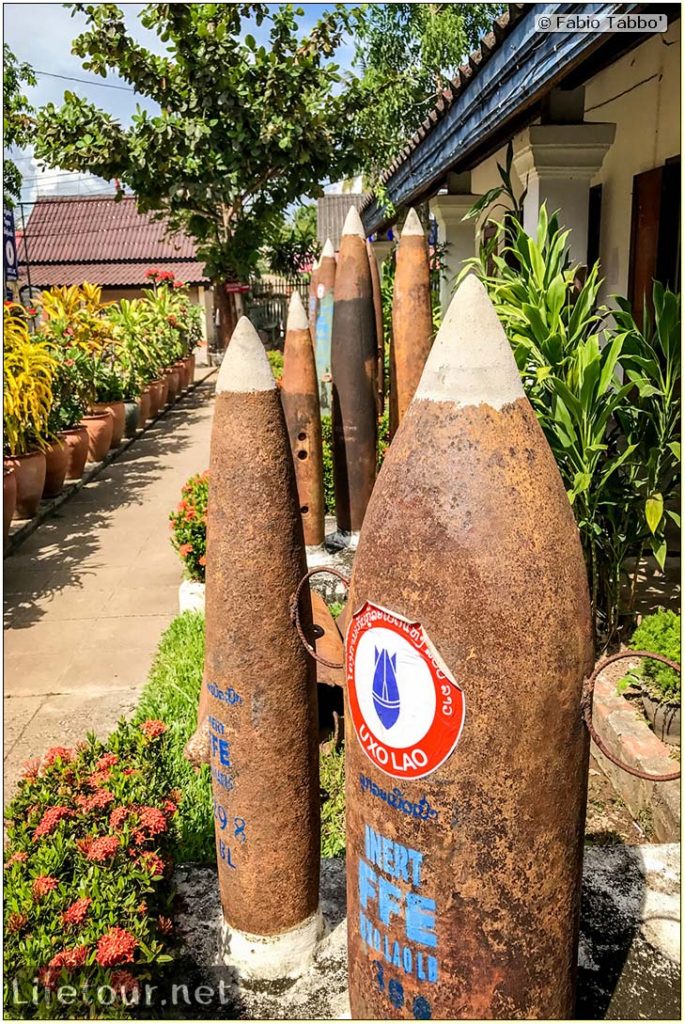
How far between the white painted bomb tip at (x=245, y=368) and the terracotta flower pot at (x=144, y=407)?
38.5ft

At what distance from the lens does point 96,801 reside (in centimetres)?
278

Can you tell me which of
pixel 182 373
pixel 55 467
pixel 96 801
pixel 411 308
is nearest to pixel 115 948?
pixel 96 801

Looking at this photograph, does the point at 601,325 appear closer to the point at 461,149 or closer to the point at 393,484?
the point at 461,149

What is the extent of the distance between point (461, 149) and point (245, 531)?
16.3 ft

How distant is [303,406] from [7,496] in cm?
345

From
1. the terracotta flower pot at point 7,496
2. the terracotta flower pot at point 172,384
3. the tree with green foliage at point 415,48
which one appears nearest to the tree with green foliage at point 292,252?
the tree with green foliage at point 415,48

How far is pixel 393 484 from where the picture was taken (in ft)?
6.26

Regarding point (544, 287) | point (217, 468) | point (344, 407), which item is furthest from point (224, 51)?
point (217, 468)

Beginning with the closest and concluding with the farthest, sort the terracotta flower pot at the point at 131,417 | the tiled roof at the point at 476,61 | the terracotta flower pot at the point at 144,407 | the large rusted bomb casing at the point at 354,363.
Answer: the tiled roof at the point at 476,61 → the large rusted bomb casing at the point at 354,363 → the terracotta flower pot at the point at 131,417 → the terracotta flower pot at the point at 144,407

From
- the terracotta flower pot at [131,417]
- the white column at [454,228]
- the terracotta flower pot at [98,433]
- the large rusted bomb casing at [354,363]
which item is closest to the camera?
the large rusted bomb casing at [354,363]

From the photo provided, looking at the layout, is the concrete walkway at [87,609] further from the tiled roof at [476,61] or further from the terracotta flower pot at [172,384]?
the terracotta flower pot at [172,384]

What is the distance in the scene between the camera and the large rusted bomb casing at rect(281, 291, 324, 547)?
5.62m

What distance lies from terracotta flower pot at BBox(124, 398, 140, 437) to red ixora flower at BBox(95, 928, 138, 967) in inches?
450

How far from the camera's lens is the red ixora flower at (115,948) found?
86.7 inches
